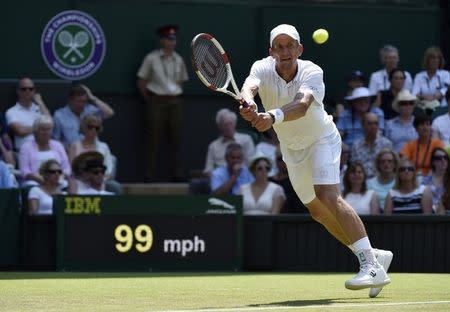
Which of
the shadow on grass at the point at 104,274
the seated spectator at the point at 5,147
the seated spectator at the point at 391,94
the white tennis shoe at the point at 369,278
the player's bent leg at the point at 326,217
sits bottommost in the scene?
the shadow on grass at the point at 104,274

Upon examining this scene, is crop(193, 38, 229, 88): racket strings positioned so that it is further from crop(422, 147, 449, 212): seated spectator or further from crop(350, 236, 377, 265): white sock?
crop(422, 147, 449, 212): seated spectator

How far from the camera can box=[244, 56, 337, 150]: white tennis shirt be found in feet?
28.8

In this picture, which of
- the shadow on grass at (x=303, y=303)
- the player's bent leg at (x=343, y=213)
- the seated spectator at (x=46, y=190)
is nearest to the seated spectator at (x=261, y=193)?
the seated spectator at (x=46, y=190)

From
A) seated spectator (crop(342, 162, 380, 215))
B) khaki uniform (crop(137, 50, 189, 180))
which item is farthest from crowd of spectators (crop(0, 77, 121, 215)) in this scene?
seated spectator (crop(342, 162, 380, 215))

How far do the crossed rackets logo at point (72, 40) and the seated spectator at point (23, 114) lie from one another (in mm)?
1743

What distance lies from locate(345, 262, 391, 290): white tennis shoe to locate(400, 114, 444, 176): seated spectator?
5.46 metres

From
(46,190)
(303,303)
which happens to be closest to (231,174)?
(46,190)

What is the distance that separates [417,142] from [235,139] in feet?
7.06

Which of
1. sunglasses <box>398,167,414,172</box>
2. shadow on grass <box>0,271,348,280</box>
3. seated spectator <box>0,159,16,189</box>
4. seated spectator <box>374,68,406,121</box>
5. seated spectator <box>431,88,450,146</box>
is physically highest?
seated spectator <box>374,68,406,121</box>

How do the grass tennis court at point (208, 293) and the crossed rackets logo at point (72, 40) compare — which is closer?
the grass tennis court at point (208, 293)

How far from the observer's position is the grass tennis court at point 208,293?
7.89 meters

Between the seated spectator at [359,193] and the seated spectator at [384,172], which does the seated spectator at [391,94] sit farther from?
the seated spectator at [359,193]

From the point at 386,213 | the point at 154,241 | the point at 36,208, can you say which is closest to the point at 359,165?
the point at 386,213

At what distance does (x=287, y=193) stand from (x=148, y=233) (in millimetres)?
1951
